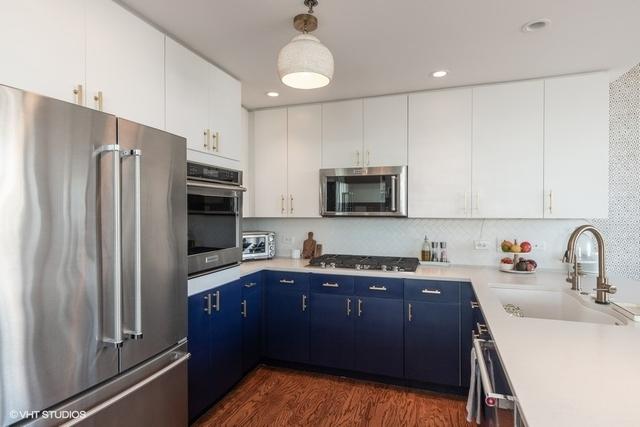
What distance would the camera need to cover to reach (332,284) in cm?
287

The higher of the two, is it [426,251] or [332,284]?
[426,251]

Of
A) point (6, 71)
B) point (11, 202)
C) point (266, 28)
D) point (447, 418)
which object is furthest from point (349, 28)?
point (447, 418)

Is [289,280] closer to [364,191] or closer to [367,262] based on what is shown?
[367,262]

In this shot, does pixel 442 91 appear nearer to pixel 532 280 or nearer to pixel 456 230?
pixel 456 230

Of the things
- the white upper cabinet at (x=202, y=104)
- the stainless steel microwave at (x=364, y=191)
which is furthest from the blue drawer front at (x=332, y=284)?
the white upper cabinet at (x=202, y=104)

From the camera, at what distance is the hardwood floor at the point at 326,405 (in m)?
2.28

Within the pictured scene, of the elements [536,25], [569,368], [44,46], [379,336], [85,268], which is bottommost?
[379,336]

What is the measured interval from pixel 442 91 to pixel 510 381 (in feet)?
8.17

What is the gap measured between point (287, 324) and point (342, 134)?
1769mm

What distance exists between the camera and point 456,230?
3.17 meters

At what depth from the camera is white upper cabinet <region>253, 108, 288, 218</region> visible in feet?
11.2

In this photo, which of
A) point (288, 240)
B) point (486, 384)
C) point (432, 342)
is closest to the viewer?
point (486, 384)

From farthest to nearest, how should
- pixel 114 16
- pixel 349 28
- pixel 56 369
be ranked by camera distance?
pixel 349 28
pixel 114 16
pixel 56 369

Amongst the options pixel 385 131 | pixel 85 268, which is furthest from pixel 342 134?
pixel 85 268
